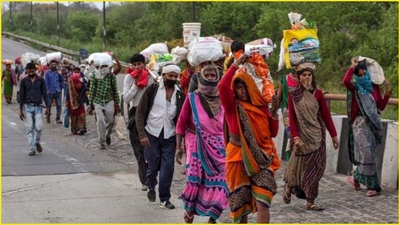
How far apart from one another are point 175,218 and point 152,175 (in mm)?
766

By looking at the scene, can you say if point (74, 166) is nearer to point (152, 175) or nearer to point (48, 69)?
point (152, 175)

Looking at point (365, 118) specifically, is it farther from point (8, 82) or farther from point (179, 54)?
point (8, 82)

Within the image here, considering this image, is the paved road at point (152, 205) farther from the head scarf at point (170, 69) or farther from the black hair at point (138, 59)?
the black hair at point (138, 59)

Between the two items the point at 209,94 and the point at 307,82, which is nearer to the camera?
the point at 209,94

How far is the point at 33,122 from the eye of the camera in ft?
45.3

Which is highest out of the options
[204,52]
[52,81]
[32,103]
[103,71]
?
[204,52]

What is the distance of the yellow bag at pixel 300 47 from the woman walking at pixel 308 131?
94 mm

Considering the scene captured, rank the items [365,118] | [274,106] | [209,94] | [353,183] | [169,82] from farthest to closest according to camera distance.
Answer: [353,183], [365,118], [169,82], [209,94], [274,106]

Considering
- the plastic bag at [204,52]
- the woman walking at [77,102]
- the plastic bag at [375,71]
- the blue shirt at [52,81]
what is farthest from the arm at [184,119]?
the blue shirt at [52,81]

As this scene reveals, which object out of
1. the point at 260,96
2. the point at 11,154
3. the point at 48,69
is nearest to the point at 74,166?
the point at 11,154

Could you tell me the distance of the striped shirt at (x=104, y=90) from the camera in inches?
541

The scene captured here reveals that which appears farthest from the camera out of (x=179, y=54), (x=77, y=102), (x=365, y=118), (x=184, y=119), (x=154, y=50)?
(x=77, y=102)

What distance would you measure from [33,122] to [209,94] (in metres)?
6.83

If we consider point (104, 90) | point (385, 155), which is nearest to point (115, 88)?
point (104, 90)
